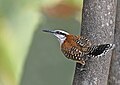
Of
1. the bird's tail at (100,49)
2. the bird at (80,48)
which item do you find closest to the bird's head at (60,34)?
the bird at (80,48)

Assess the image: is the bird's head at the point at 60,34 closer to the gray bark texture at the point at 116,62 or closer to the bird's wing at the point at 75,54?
the bird's wing at the point at 75,54

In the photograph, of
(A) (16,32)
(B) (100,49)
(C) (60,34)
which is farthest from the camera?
(A) (16,32)

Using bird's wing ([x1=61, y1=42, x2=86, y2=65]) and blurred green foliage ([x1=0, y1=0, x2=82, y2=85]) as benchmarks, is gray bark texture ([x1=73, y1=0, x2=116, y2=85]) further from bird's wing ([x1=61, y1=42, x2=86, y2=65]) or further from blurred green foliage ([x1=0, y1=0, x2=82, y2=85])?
blurred green foliage ([x1=0, y1=0, x2=82, y2=85])

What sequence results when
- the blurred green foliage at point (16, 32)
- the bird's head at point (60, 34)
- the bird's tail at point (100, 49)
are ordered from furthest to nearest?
the blurred green foliage at point (16, 32)
the bird's head at point (60, 34)
the bird's tail at point (100, 49)

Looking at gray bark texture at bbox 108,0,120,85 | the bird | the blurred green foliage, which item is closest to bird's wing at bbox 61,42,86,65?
the bird

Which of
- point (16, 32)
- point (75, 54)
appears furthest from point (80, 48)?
point (16, 32)

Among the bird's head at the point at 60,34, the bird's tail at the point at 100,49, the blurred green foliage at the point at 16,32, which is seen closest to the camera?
the bird's tail at the point at 100,49

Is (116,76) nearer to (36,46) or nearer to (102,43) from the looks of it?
(102,43)

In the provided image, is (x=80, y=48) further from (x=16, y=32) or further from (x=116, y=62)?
(x=16, y=32)

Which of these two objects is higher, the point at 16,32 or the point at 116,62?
the point at 16,32
